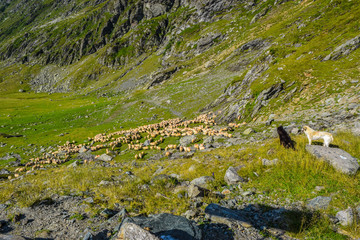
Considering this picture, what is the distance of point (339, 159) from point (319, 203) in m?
2.73

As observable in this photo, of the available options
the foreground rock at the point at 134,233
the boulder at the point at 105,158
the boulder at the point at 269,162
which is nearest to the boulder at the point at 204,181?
the boulder at the point at 269,162

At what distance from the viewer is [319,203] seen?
536 centimetres

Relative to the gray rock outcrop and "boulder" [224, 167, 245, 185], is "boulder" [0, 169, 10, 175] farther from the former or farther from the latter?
the gray rock outcrop

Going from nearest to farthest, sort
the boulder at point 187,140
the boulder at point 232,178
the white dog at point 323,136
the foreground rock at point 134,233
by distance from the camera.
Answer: the foreground rock at point 134,233 < the boulder at point 232,178 < the white dog at point 323,136 < the boulder at point 187,140

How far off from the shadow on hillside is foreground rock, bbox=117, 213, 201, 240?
1.20m

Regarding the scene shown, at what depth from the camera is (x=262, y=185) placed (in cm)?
721

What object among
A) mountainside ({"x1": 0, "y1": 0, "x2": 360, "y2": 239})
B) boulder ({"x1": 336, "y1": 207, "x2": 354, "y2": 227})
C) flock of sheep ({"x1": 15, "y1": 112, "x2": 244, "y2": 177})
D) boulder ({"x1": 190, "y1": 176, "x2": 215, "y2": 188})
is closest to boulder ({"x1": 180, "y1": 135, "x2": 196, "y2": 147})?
mountainside ({"x1": 0, "y1": 0, "x2": 360, "y2": 239})

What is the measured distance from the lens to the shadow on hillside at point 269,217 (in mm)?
4816

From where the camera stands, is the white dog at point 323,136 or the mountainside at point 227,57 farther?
the mountainside at point 227,57

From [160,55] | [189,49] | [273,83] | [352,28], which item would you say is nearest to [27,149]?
[273,83]

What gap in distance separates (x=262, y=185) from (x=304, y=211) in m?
2.12

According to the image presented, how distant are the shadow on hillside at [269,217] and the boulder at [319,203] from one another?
37cm

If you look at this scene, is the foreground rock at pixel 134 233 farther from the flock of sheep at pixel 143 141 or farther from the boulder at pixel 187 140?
the boulder at pixel 187 140

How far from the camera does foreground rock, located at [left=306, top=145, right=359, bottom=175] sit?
630 centimetres
